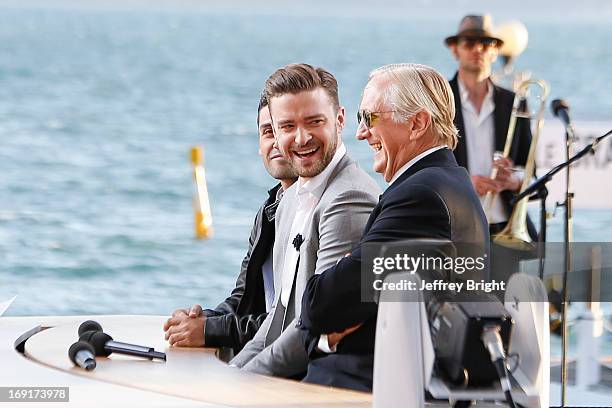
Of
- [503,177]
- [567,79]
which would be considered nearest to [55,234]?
[503,177]

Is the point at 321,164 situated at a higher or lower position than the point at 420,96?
lower

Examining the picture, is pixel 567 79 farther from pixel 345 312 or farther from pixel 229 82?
pixel 345 312

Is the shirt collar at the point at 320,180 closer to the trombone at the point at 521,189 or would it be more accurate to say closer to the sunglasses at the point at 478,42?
the trombone at the point at 521,189

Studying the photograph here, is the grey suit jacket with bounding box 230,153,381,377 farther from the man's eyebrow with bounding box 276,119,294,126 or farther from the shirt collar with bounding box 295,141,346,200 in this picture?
the man's eyebrow with bounding box 276,119,294,126

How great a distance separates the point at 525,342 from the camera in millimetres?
2828

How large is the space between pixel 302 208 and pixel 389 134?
0.50 meters

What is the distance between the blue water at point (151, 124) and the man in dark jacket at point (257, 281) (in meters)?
1.50

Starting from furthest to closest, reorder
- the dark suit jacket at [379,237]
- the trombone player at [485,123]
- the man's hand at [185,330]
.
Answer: the trombone player at [485,123]
the man's hand at [185,330]
the dark suit jacket at [379,237]

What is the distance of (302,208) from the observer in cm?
368

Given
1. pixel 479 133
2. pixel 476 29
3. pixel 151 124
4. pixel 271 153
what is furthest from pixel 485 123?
pixel 151 124

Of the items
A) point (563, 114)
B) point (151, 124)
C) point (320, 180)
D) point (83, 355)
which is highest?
point (151, 124)

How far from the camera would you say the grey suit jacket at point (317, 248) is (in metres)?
3.44

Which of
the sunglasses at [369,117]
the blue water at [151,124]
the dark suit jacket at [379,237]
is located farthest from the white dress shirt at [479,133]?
the dark suit jacket at [379,237]

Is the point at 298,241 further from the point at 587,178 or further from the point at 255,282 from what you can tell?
the point at 587,178
